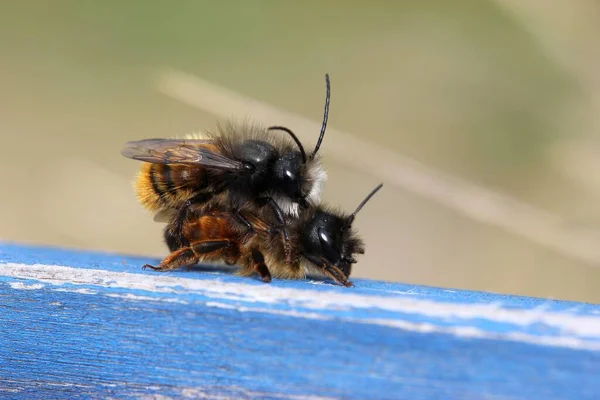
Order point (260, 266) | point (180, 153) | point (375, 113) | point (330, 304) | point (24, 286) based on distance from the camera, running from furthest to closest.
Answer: point (375, 113)
point (180, 153)
point (260, 266)
point (24, 286)
point (330, 304)

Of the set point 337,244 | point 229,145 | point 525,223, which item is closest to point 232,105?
point 229,145

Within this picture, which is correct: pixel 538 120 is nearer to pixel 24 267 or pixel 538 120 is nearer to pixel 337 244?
pixel 337 244

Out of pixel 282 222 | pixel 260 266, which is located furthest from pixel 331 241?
pixel 260 266

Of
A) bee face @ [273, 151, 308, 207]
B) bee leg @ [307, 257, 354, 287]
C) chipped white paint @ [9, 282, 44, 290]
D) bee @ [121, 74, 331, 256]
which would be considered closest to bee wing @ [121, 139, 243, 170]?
bee @ [121, 74, 331, 256]

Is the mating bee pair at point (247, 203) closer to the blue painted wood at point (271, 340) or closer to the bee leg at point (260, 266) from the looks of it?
the bee leg at point (260, 266)

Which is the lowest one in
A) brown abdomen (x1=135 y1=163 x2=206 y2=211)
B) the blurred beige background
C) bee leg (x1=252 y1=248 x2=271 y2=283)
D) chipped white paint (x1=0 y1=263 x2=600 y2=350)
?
chipped white paint (x1=0 y1=263 x2=600 y2=350)

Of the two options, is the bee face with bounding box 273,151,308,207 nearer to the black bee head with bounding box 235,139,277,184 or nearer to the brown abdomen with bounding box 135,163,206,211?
the black bee head with bounding box 235,139,277,184

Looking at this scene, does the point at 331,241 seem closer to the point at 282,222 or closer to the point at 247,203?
the point at 282,222
